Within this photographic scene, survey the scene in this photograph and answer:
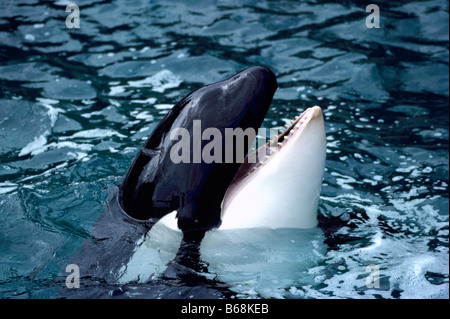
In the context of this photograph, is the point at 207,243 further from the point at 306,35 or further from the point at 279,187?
the point at 306,35

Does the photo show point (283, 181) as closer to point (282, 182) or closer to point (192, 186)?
point (282, 182)

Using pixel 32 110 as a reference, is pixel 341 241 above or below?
below

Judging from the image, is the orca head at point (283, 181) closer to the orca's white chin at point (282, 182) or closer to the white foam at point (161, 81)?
the orca's white chin at point (282, 182)

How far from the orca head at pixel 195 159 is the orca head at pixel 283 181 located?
15 centimetres

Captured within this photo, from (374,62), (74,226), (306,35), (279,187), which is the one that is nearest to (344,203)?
(279,187)

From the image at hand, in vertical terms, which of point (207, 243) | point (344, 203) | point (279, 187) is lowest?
point (344, 203)

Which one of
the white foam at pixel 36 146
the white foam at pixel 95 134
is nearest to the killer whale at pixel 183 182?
the white foam at pixel 36 146

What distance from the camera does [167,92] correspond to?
28.3ft

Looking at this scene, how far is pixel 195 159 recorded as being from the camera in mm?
4750

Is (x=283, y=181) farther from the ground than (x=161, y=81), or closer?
farther from the ground

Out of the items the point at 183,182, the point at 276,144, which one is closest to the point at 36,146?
the point at 183,182

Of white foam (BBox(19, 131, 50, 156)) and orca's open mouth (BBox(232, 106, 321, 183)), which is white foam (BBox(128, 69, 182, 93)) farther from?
orca's open mouth (BBox(232, 106, 321, 183))

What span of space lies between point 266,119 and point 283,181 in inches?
124
